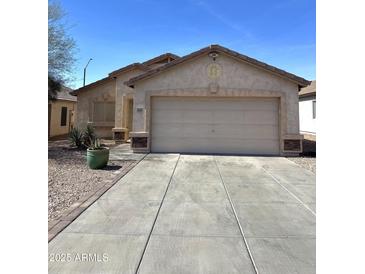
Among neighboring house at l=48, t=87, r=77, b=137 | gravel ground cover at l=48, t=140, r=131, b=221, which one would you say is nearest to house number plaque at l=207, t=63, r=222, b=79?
gravel ground cover at l=48, t=140, r=131, b=221

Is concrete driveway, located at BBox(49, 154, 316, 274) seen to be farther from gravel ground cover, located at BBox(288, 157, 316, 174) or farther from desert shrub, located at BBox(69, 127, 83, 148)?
desert shrub, located at BBox(69, 127, 83, 148)

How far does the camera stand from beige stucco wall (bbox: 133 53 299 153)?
1210 centimetres

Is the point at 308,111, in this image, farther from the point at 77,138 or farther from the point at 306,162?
the point at 77,138

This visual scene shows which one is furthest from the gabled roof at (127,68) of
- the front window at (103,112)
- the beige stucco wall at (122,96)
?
the front window at (103,112)

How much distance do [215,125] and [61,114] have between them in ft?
53.3

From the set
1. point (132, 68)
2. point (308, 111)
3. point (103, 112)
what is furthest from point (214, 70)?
point (308, 111)

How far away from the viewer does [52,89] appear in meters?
14.8

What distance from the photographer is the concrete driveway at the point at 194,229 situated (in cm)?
338

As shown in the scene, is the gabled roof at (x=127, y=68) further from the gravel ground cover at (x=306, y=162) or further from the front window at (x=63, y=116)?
the gravel ground cover at (x=306, y=162)

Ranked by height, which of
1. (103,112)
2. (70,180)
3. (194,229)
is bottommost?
(194,229)

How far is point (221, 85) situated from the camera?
1228cm

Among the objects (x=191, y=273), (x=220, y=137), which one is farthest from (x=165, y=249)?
(x=220, y=137)

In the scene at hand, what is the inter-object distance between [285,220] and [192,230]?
178 centimetres
